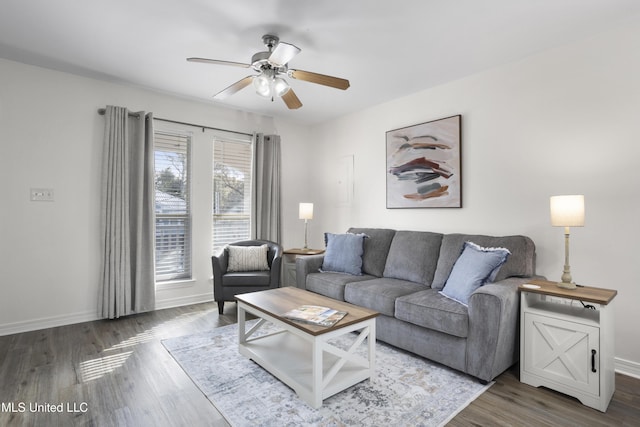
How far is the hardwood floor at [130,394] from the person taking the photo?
1832 mm

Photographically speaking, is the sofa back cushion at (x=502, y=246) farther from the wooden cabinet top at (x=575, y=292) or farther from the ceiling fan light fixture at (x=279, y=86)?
the ceiling fan light fixture at (x=279, y=86)

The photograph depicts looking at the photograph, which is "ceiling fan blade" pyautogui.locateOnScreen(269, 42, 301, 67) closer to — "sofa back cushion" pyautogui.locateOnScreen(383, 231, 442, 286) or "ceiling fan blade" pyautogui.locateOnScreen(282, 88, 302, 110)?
"ceiling fan blade" pyautogui.locateOnScreen(282, 88, 302, 110)

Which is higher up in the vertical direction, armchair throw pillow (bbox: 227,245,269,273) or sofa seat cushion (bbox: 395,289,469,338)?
armchair throw pillow (bbox: 227,245,269,273)

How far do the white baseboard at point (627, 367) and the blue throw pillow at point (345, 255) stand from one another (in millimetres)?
2166

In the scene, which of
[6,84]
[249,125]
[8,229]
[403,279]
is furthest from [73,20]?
[403,279]

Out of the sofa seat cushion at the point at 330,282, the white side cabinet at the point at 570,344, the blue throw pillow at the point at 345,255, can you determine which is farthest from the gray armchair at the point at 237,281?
the white side cabinet at the point at 570,344

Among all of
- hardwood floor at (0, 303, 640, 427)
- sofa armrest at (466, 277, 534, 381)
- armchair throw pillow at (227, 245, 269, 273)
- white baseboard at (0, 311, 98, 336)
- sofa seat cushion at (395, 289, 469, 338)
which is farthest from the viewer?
armchair throw pillow at (227, 245, 269, 273)

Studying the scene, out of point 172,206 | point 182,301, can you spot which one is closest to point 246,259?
point 182,301

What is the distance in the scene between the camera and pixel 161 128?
3.93 meters

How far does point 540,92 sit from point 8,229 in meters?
5.06

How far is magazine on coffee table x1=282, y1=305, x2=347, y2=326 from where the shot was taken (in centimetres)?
203

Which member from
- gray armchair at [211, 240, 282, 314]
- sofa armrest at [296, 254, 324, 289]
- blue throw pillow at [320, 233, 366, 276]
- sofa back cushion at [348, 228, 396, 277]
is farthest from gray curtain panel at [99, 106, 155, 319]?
sofa back cushion at [348, 228, 396, 277]

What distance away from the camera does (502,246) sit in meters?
2.76

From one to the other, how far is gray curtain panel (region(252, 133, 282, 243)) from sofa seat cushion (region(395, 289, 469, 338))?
99.1 inches
